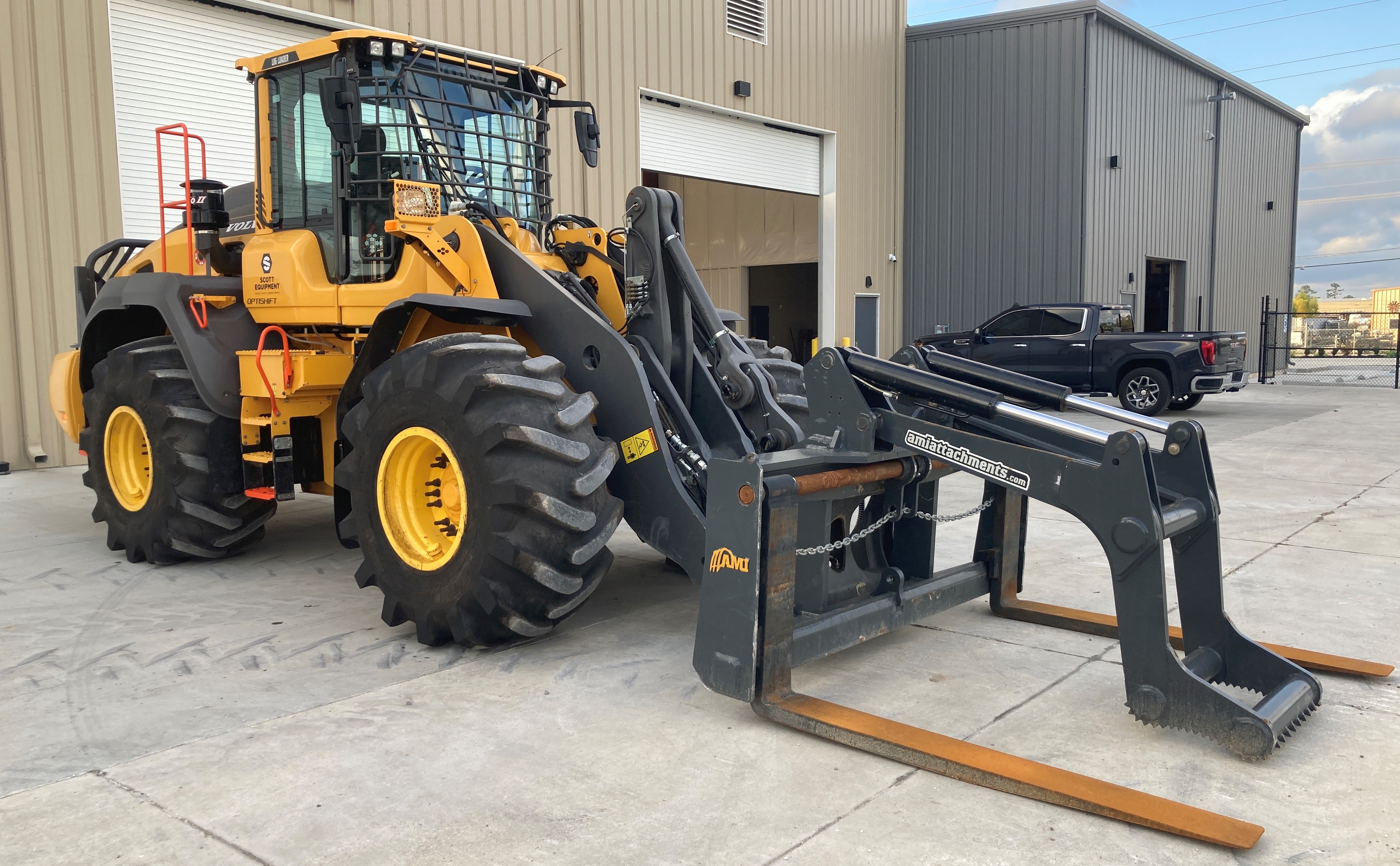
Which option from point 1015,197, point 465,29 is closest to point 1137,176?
point 1015,197

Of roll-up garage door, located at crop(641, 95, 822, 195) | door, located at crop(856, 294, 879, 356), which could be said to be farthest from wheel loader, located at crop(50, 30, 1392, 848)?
door, located at crop(856, 294, 879, 356)

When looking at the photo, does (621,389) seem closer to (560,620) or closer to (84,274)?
(560,620)

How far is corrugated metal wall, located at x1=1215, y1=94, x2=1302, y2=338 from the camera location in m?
27.2

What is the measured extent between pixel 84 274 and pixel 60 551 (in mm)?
2098

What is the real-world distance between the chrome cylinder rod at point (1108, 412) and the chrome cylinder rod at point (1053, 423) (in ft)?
0.28

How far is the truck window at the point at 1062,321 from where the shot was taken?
16.7 m

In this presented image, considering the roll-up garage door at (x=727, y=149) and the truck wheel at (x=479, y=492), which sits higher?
the roll-up garage door at (x=727, y=149)

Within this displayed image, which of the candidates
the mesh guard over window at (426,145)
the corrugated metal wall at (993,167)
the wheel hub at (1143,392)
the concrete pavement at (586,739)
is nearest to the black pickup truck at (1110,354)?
the wheel hub at (1143,392)

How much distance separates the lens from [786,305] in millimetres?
27328

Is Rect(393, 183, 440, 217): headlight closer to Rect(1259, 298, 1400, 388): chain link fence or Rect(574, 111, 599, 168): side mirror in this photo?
Rect(574, 111, 599, 168): side mirror

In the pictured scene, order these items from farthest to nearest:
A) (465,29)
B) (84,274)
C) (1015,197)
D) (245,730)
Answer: (1015,197) → (465,29) → (84,274) → (245,730)

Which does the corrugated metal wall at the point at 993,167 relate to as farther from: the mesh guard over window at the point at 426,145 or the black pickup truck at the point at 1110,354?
the mesh guard over window at the point at 426,145

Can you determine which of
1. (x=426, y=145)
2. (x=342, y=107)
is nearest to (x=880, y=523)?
(x=426, y=145)

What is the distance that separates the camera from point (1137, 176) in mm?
22391
